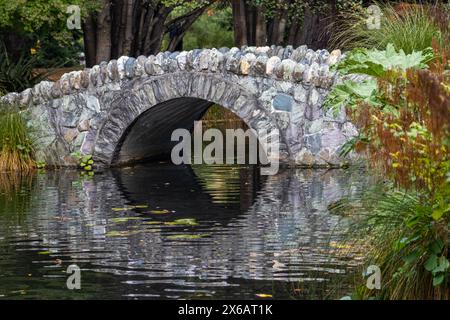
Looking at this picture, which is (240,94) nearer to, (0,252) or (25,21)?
(25,21)

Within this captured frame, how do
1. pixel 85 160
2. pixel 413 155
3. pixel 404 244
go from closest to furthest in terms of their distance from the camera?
pixel 413 155
pixel 404 244
pixel 85 160

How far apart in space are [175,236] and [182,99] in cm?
781

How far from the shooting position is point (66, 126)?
19.5m

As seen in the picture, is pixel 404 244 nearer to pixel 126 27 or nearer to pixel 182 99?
pixel 182 99

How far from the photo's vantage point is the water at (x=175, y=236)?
9.41 metres

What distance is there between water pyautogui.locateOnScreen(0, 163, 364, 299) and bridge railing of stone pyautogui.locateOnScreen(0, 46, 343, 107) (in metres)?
1.57

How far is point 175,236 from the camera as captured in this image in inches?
468

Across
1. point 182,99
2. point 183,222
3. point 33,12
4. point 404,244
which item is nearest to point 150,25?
point 33,12

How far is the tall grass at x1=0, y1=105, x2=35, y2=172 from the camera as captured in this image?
18.9m

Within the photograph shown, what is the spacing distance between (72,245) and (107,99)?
26.0 feet

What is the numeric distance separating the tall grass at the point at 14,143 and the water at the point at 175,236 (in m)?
0.86

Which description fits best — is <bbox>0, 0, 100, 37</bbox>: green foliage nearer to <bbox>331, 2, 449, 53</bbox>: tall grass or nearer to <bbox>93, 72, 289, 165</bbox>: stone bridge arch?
<bbox>93, 72, 289, 165</bbox>: stone bridge arch

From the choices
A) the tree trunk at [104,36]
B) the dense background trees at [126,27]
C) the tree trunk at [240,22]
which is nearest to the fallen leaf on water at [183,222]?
the dense background trees at [126,27]
